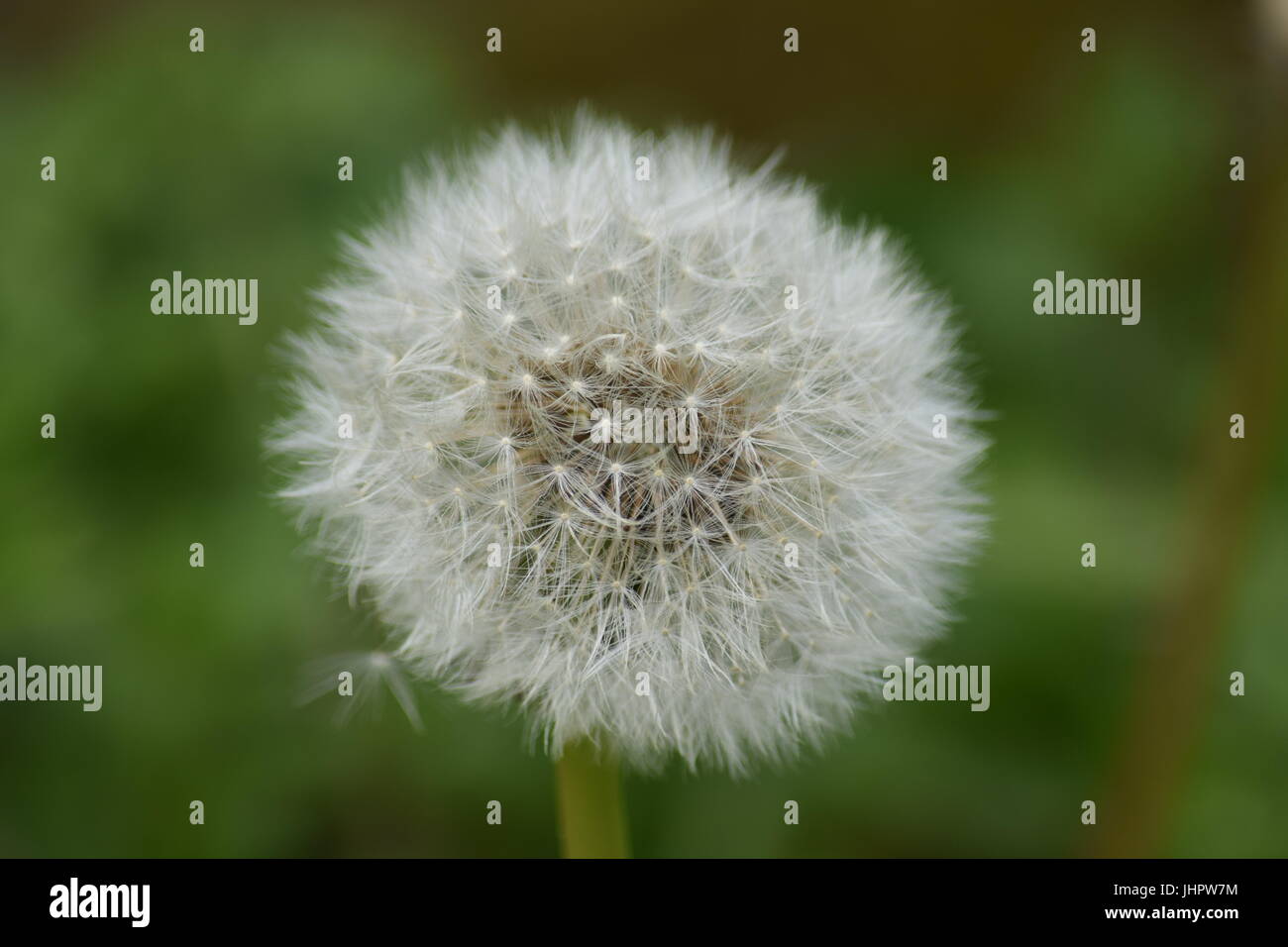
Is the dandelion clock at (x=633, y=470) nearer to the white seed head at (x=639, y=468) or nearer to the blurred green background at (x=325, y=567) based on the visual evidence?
the white seed head at (x=639, y=468)

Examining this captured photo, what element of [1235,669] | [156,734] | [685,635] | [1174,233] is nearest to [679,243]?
[685,635]

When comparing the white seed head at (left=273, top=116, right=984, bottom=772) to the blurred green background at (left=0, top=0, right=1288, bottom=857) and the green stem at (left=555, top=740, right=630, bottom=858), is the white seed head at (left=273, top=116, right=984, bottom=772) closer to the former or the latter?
the green stem at (left=555, top=740, right=630, bottom=858)

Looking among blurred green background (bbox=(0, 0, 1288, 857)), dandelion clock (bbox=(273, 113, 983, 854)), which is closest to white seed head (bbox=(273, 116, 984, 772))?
dandelion clock (bbox=(273, 113, 983, 854))

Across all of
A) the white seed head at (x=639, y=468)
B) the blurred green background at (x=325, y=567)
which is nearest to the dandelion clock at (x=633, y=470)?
the white seed head at (x=639, y=468)

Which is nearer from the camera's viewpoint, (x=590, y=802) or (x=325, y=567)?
(x=590, y=802)

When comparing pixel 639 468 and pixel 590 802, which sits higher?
pixel 639 468

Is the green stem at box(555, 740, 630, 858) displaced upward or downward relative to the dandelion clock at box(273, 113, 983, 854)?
downward

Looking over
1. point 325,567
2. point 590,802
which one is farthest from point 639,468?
point 325,567

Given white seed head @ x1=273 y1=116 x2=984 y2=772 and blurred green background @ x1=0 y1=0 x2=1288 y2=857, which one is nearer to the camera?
white seed head @ x1=273 y1=116 x2=984 y2=772

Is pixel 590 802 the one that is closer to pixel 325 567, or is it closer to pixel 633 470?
pixel 633 470
